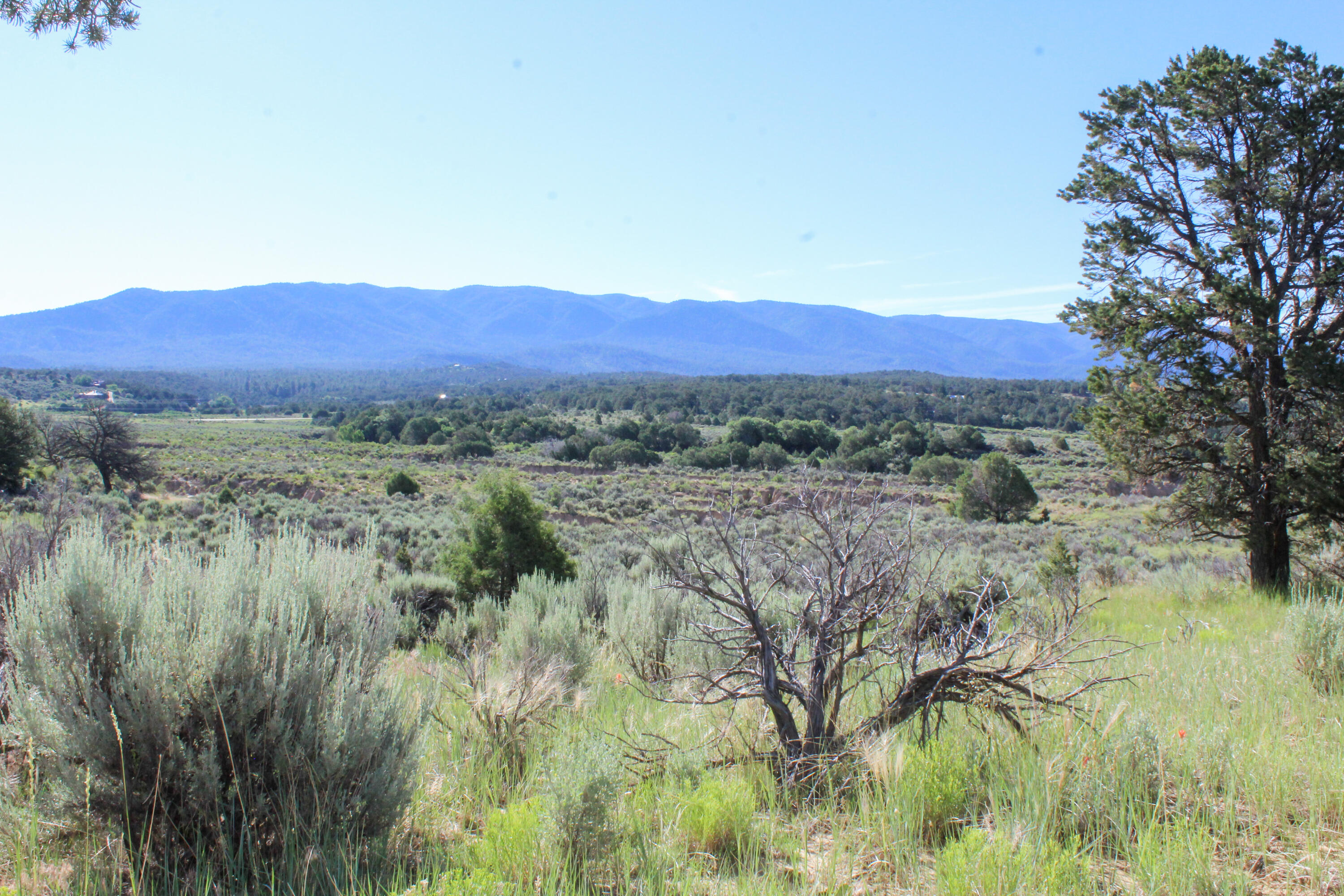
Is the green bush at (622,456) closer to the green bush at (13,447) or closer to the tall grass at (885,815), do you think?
the green bush at (13,447)

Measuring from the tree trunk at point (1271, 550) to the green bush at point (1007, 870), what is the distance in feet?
30.1

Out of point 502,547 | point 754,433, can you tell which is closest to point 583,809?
point 502,547

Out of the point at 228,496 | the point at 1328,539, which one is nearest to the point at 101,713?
the point at 1328,539

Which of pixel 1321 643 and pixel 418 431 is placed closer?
pixel 1321 643

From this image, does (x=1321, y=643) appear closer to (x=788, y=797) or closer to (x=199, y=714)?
(x=788, y=797)

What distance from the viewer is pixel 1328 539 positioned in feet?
29.2

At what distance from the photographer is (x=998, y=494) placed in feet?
107

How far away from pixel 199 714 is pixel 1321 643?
5.98m

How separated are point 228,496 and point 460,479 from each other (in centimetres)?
1633

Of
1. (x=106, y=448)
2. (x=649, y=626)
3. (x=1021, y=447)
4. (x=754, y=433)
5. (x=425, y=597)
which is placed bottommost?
(x=1021, y=447)

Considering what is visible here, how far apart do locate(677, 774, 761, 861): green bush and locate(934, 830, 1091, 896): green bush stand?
66cm

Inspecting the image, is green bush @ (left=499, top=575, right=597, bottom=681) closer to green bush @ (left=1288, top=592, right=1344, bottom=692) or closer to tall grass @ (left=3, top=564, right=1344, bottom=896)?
tall grass @ (left=3, top=564, right=1344, bottom=896)

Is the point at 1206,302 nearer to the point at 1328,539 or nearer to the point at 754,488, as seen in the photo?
the point at 1328,539

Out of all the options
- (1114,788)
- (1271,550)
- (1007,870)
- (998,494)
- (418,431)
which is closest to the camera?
(1007,870)
